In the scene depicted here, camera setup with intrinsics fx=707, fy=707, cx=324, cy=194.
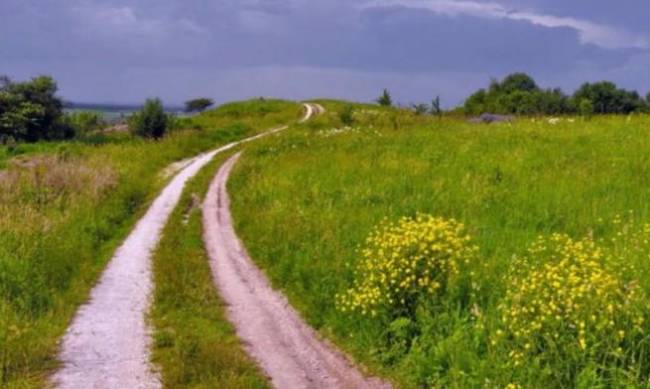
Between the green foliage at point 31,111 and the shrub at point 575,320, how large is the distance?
4524 centimetres

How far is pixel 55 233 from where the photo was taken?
51.6ft

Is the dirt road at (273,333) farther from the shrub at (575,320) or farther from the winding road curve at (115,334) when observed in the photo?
the shrub at (575,320)

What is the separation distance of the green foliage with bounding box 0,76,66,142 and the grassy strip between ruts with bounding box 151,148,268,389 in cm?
3375

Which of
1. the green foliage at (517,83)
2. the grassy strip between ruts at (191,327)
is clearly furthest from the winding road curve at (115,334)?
the green foliage at (517,83)

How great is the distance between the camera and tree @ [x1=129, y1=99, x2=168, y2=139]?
155ft

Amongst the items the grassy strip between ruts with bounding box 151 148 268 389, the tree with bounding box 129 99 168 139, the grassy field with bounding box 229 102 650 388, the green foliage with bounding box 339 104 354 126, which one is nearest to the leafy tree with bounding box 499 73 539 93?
the green foliage with bounding box 339 104 354 126

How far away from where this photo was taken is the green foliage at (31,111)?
154ft

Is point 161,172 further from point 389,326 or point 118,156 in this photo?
point 389,326

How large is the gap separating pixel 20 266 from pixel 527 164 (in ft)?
43.5

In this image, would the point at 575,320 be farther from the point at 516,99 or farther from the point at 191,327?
the point at 516,99

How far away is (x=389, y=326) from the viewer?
31.6 feet

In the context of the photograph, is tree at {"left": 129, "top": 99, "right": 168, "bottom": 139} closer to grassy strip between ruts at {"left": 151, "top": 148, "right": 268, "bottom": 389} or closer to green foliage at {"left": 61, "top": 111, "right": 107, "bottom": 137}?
green foliage at {"left": 61, "top": 111, "right": 107, "bottom": 137}

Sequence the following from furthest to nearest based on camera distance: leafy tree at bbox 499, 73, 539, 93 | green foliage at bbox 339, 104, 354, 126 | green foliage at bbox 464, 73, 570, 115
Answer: leafy tree at bbox 499, 73, 539, 93, green foliage at bbox 464, 73, 570, 115, green foliage at bbox 339, 104, 354, 126

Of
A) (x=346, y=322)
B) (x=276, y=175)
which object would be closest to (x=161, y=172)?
(x=276, y=175)
